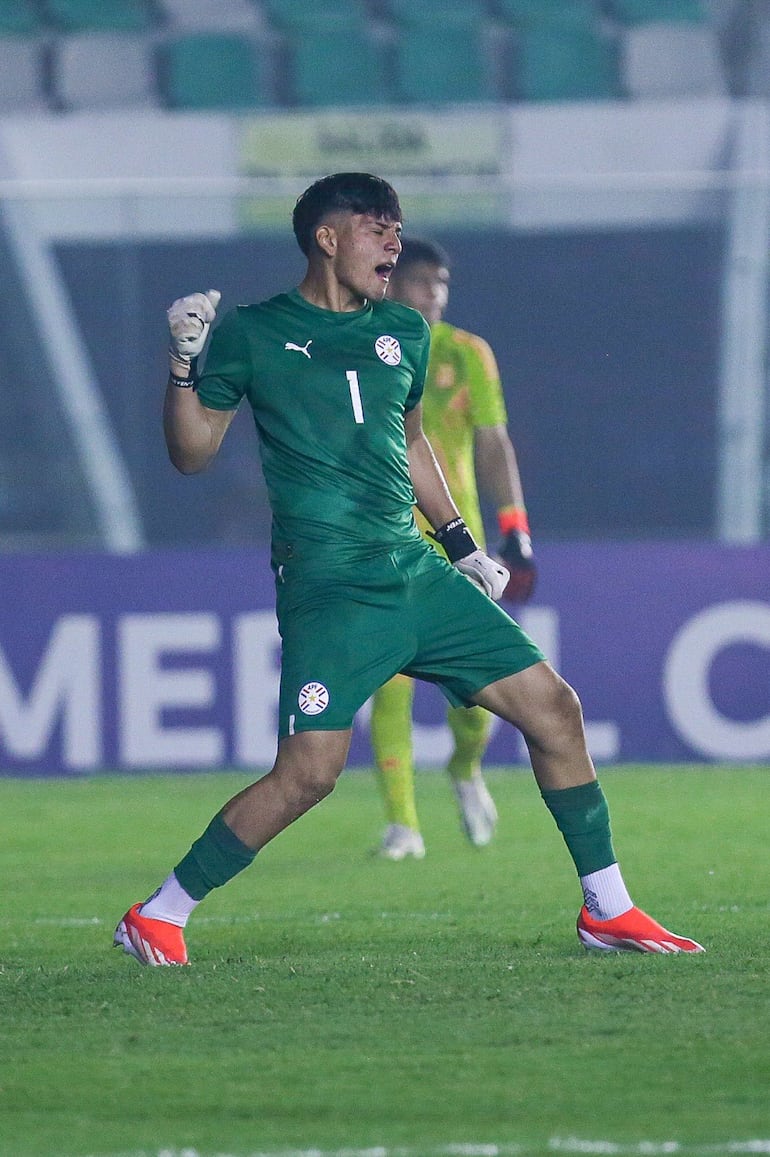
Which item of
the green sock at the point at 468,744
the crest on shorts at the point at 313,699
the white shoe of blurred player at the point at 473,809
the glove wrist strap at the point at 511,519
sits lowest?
the white shoe of blurred player at the point at 473,809

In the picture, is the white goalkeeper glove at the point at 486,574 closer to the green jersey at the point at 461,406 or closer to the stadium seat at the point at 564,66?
the green jersey at the point at 461,406

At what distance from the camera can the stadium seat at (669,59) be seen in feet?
51.7

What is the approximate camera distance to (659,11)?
16.1 metres

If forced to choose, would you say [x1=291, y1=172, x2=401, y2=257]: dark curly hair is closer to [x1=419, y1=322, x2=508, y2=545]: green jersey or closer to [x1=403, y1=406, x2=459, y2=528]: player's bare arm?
[x1=403, y1=406, x2=459, y2=528]: player's bare arm

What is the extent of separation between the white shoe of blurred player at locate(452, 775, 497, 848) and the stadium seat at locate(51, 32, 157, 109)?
9.14 m

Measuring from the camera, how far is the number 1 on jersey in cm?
485

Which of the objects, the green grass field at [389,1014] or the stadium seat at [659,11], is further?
the stadium seat at [659,11]

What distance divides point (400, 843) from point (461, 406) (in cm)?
155

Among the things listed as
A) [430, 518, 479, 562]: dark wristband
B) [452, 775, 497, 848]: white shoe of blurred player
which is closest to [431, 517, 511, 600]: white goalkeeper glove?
[430, 518, 479, 562]: dark wristband

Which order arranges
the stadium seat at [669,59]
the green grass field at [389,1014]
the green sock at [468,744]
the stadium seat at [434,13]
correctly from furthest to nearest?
the stadium seat at [434,13]
the stadium seat at [669,59]
the green sock at [468,744]
the green grass field at [389,1014]

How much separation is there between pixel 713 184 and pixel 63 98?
6583 millimetres

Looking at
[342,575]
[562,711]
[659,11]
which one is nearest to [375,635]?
[342,575]

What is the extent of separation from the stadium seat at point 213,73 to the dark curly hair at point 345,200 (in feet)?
34.9

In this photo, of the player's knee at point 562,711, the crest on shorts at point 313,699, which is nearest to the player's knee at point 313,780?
the crest on shorts at point 313,699
